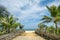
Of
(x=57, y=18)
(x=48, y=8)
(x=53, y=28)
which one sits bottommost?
(x=53, y=28)

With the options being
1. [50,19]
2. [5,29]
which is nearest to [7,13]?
[5,29]

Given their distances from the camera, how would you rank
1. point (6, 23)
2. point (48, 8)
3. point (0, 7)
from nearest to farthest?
point (6, 23) < point (48, 8) < point (0, 7)

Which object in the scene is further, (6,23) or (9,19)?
(9,19)

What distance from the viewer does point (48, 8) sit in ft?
80.5

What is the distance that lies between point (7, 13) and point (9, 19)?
11592 mm

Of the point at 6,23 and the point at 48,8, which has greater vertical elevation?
the point at 48,8

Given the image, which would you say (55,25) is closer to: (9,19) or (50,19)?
(50,19)

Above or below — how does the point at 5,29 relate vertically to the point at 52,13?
below

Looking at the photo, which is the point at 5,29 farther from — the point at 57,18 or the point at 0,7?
the point at 0,7

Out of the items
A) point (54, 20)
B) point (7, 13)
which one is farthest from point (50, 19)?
point (7, 13)

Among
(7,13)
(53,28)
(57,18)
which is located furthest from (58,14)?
(7,13)

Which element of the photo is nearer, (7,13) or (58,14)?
(58,14)

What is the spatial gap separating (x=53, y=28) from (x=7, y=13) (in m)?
14.9

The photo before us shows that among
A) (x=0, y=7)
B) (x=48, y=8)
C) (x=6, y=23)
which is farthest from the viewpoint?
(x=0, y=7)
